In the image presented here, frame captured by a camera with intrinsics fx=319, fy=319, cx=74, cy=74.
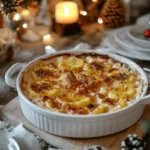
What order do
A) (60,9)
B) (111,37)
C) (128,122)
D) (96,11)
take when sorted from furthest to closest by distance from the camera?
(96,11)
(60,9)
(111,37)
(128,122)

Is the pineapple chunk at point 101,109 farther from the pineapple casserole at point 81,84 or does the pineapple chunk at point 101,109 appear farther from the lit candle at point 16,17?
the lit candle at point 16,17

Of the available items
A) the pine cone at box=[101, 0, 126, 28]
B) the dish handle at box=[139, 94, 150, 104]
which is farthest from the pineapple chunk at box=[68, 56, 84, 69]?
the pine cone at box=[101, 0, 126, 28]

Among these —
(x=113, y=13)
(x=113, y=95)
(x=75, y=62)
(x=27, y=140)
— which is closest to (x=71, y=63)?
(x=75, y=62)

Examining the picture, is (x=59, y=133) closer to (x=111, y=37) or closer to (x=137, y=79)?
(x=137, y=79)

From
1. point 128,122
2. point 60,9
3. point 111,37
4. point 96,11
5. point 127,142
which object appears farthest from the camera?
point 96,11

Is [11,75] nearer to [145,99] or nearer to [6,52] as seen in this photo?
[6,52]

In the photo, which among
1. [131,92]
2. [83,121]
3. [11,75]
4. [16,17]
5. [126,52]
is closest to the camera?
[83,121]

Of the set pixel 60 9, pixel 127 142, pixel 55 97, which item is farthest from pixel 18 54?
pixel 127 142

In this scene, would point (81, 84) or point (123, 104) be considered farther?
point (81, 84)
